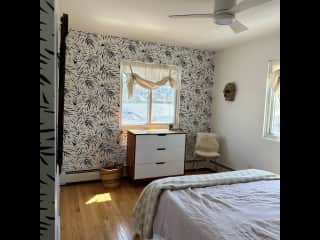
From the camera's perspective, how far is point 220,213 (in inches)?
67.3

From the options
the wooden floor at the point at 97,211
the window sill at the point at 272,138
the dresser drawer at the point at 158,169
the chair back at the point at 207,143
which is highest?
the window sill at the point at 272,138

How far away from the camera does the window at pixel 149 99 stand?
13.8 ft

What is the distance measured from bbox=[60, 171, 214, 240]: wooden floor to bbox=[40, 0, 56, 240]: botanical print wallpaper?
2065mm

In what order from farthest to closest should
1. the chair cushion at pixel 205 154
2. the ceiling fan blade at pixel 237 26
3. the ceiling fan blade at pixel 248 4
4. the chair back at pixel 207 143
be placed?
1. the chair back at pixel 207 143
2. the chair cushion at pixel 205 154
3. the ceiling fan blade at pixel 237 26
4. the ceiling fan blade at pixel 248 4

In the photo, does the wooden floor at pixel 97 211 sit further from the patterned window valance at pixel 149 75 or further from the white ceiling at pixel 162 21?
the white ceiling at pixel 162 21

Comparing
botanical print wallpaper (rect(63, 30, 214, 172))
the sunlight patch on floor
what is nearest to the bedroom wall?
the sunlight patch on floor

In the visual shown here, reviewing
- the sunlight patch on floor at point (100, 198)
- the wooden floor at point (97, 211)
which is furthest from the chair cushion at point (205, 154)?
the sunlight patch on floor at point (100, 198)

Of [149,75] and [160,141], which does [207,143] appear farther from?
[149,75]

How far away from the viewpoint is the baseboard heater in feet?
12.5

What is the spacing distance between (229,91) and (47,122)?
415 centimetres

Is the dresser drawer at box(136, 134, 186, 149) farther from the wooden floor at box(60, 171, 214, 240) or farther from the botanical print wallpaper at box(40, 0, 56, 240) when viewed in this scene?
the botanical print wallpaper at box(40, 0, 56, 240)

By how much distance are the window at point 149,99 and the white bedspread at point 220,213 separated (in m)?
2.41
